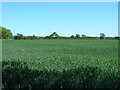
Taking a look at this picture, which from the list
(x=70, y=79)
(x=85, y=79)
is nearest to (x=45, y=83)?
(x=70, y=79)

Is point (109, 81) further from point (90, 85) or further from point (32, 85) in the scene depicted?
point (32, 85)

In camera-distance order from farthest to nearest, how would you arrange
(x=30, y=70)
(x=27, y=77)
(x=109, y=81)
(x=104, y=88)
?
(x=30, y=70) < (x=27, y=77) < (x=109, y=81) < (x=104, y=88)

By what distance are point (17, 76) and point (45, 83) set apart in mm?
1256

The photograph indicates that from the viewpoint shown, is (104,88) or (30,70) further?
(30,70)

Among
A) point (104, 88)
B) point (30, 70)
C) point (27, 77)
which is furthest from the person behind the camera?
point (30, 70)

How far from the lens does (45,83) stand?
5.01 metres

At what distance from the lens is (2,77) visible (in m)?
5.88

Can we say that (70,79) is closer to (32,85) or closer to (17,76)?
(32,85)

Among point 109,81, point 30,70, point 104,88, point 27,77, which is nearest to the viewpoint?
point 104,88

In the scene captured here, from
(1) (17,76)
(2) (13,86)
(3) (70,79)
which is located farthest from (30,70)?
(3) (70,79)

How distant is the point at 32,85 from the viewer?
16.4ft

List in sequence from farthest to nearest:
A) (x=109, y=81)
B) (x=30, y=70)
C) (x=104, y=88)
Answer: (x=30, y=70) → (x=109, y=81) → (x=104, y=88)

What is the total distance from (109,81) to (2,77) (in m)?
3.32

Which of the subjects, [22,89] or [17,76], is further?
[17,76]
